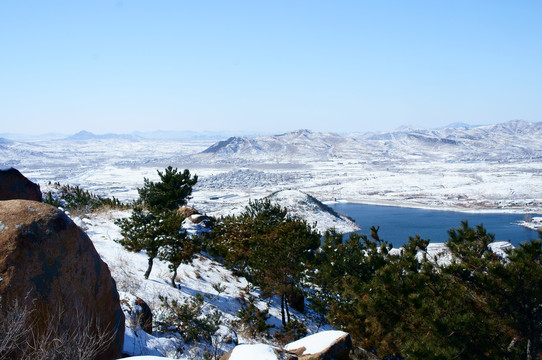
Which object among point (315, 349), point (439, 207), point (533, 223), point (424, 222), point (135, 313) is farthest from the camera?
point (439, 207)

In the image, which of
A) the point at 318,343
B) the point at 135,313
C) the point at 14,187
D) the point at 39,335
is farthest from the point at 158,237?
the point at 39,335

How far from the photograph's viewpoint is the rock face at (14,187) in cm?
1112

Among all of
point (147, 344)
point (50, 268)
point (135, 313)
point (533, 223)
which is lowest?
point (533, 223)

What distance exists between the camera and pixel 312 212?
57250 millimetres

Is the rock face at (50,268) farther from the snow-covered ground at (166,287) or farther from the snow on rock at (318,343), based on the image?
the snow on rock at (318,343)

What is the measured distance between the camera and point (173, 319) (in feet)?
29.5

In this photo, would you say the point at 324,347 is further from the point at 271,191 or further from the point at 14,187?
the point at 271,191

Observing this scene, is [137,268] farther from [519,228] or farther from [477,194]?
[477,194]

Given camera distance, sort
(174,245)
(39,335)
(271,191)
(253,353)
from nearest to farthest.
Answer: (39,335) < (253,353) < (174,245) < (271,191)

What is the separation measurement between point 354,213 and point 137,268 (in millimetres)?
63049

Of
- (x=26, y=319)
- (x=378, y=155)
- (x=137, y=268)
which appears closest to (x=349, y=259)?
(x=137, y=268)

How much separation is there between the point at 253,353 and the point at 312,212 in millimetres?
52030

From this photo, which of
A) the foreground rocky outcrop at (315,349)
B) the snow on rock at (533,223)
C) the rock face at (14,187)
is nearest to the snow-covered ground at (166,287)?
the foreground rocky outcrop at (315,349)

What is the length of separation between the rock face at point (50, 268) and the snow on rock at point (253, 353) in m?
1.91
